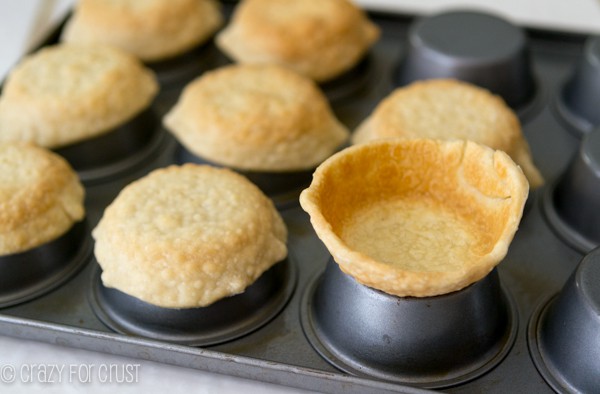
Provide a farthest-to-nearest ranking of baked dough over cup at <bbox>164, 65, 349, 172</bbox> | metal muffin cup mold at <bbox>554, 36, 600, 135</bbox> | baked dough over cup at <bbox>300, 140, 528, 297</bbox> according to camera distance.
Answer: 1. metal muffin cup mold at <bbox>554, 36, 600, 135</bbox>
2. baked dough over cup at <bbox>164, 65, 349, 172</bbox>
3. baked dough over cup at <bbox>300, 140, 528, 297</bbox>

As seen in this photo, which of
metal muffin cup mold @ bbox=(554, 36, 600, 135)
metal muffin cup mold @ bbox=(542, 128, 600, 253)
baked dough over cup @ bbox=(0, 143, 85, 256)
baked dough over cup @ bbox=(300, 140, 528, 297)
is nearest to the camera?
baked dough over cup @ bbox=(300, 140, 528, 297)

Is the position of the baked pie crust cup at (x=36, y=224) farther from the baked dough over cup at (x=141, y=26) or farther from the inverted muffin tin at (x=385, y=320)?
the baked dough over cup at (x=141, y=26)

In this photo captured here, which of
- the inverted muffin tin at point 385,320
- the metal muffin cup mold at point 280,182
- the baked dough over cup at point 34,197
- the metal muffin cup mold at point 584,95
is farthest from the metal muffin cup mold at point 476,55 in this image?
the baked dough over cup at point 34,197

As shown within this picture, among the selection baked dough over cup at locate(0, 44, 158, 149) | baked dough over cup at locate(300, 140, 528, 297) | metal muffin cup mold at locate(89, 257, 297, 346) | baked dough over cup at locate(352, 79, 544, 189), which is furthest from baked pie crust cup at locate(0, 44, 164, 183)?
baked dough over cup at locate(300, 140, 528, 297)

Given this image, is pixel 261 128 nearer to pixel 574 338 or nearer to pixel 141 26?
pixel 141 26

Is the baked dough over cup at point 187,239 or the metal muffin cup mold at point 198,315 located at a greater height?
the baked dough over cup at point 187,239

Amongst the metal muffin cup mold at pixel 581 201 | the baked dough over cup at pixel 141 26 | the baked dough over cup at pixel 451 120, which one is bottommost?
the metal muffin cup mold at pixel 581 201

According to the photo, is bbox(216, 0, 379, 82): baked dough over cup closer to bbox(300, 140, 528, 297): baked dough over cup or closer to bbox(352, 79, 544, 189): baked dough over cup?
bbox(352, 79, 544, 189): baked dough over cup

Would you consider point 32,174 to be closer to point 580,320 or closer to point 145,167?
point 145,167
